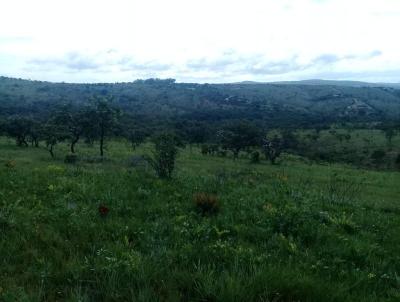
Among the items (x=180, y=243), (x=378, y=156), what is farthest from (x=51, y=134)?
(x=378, y=156)

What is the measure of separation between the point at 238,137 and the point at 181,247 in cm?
6477

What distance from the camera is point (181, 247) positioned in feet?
20.7

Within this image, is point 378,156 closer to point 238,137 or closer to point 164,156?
point 238,137

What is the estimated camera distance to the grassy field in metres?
4.86

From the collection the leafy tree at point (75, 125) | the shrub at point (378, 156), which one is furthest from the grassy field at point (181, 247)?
the shrub at point (378, 156)

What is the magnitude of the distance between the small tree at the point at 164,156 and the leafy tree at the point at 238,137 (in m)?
52.3

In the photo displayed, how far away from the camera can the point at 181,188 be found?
11.3 meters

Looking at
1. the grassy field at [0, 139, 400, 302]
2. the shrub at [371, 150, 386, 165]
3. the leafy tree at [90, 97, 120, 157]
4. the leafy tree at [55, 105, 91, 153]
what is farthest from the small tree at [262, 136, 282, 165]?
the grassy field at [0, 139, 400, 302]

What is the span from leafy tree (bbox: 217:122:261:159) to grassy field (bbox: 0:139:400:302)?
58599 mm

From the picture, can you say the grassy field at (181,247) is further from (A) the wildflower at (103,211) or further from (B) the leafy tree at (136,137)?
(B) the leafy tree at (136,137)

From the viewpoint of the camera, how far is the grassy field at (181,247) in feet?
15.9

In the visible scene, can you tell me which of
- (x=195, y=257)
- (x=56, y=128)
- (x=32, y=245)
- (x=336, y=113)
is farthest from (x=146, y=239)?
(x=336, y=113)

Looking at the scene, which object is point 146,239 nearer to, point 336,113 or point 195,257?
point 195,257

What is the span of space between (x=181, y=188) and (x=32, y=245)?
5.27 meters
